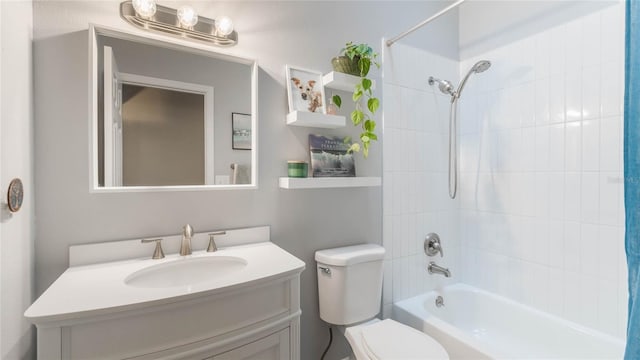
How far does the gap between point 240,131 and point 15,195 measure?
0.77 meters

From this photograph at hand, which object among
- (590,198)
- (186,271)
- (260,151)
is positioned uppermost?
(260,151)

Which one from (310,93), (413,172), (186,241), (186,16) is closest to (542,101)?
(413,172)

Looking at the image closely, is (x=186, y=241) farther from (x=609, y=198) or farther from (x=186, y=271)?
(x=609, y=198)

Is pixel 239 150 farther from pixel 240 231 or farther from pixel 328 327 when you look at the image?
pixel 328 327

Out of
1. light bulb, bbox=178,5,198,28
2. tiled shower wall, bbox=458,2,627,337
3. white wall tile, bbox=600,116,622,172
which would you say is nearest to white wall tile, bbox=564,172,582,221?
tiled shower wall, bbox=458,2,627,337

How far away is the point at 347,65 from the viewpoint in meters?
1.54

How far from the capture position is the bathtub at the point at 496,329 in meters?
1.39

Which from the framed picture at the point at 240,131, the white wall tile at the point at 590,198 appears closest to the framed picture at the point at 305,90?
the framed picture at the point at 240,131

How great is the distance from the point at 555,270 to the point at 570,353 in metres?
0.41

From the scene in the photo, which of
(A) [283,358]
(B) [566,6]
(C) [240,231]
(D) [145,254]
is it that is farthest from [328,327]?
(B) [566,6]

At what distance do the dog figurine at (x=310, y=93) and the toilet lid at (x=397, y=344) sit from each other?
1110 mm

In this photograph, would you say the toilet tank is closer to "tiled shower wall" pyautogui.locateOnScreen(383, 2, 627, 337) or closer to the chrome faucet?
"tiled shower wall" pyautogui.locateOnScreen(383, 2, 627, 337)

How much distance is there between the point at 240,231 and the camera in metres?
1.36

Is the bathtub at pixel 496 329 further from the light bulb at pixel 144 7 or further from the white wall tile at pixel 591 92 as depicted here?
the light bulb at pixel 144 7
